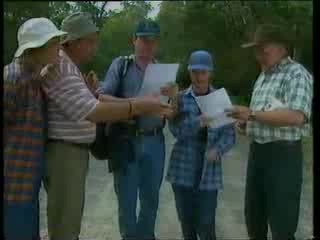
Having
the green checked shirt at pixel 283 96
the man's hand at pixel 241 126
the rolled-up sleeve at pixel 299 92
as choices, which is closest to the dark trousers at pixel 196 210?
the man's hand at pixel 241 126

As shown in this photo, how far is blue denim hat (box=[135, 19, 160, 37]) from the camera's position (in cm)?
253

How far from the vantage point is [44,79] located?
187 cm

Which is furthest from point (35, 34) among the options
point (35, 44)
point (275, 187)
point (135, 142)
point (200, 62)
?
point (275, 187)

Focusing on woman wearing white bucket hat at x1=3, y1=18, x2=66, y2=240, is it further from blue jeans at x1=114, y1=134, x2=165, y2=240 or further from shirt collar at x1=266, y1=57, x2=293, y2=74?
shirt collar at x1=266, y1=57, x2=293, y2=74

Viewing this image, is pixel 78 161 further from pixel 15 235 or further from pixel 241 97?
pixel 241 97

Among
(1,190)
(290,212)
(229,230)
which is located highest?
(1,190)

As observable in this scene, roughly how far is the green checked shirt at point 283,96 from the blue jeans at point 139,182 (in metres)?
0.52

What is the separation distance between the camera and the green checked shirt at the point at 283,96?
2.22 m

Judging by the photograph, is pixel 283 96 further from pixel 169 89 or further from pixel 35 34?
pixel 35 34

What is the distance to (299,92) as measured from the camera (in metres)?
2.21

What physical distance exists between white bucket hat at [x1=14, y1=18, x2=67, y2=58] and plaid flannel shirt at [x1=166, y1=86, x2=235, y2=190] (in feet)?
2.99

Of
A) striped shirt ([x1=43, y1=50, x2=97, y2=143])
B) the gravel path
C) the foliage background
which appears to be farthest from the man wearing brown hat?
striped shirt ([x1=43, y1=50, x2=97, y2=143])
